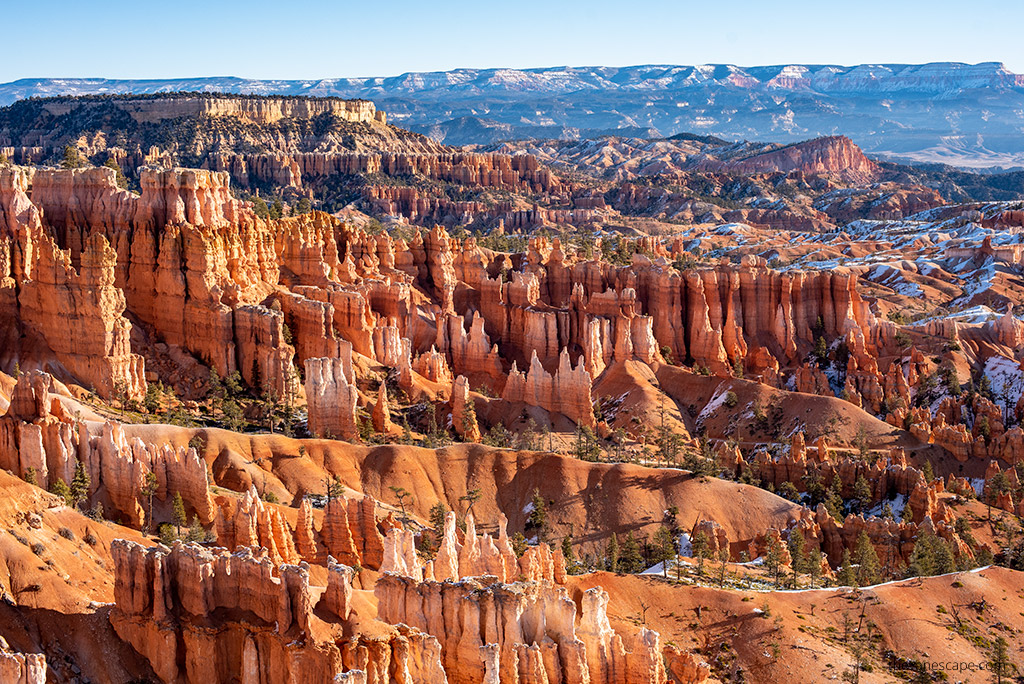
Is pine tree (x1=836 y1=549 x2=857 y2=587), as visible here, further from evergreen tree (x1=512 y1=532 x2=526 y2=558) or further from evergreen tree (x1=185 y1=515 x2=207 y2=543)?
evergreen tree (x1=185 y1=515 x2=207 y2=543)

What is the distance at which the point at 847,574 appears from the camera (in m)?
61.9

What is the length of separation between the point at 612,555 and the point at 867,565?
1216 centimetres

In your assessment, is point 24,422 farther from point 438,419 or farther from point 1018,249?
point 1018,249

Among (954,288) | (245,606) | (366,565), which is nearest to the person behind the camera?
(245,606)

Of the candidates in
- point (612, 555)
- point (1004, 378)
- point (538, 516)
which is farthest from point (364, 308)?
point (1004, 378)

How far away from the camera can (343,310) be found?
8619 centimetres

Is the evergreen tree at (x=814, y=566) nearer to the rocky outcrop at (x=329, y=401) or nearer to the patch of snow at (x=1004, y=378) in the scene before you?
the rocky outcrop at (x=329, y=401)

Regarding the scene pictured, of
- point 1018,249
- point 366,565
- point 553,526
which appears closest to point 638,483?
point 553,526

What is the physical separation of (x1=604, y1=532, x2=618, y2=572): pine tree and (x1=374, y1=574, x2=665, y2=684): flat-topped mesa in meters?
15.8

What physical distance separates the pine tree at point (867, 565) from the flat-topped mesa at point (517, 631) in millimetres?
21286

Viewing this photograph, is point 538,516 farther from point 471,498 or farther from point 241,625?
point 241,625

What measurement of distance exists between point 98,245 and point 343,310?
18143 mm

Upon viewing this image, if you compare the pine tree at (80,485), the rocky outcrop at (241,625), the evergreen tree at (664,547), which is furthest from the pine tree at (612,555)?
the pine tree at (80,485)

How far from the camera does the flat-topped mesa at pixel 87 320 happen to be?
71562 millimetres
